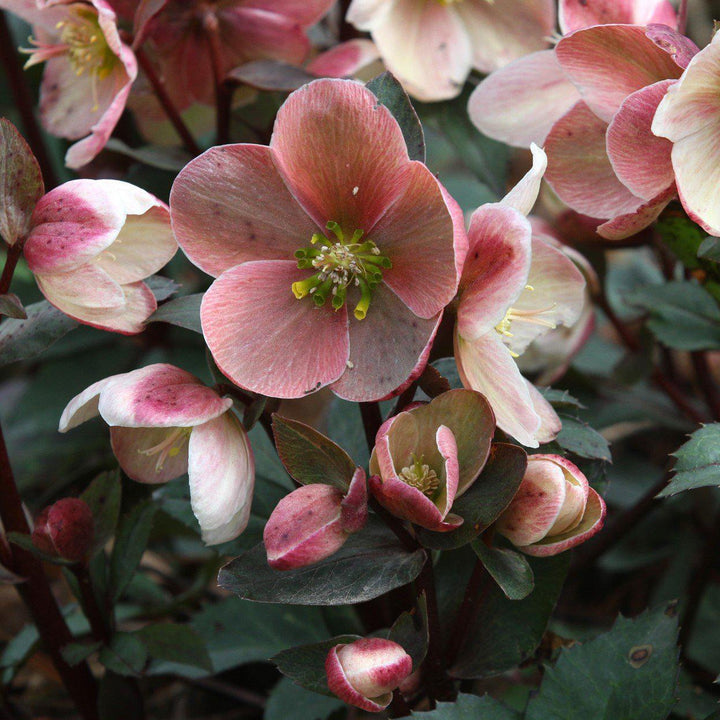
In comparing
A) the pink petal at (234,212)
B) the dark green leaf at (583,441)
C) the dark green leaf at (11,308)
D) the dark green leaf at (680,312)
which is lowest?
the dark green leaf at (680,312)

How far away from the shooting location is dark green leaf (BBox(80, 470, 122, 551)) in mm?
707

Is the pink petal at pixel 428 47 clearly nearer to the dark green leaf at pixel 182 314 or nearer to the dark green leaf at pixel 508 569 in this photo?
the dark green leaf at pixel 182 314

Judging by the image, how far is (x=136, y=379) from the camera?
0.57 metres

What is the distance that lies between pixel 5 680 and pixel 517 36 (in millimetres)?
860

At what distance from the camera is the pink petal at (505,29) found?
966 millimetres

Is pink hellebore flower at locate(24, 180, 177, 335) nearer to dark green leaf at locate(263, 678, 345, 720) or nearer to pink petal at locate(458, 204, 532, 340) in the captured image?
pink petal at locate(458, 204, 532, 340)

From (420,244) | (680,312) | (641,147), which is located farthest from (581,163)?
(680,312)

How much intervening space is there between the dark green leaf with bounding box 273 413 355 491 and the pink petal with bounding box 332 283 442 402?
4 centimetres

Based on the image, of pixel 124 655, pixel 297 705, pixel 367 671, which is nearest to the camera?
pixel 367 671

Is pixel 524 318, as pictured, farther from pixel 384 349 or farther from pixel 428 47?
pixel 428 47

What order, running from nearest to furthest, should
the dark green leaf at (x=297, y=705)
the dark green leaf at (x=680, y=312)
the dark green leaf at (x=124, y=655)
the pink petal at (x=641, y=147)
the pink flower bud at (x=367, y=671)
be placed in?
the pink flower bud at (x=367, y=671), the pink petal at (x=641, y=147), the dark green leaf at (x=124, y=655), the dark green leaf at (x=297, y=705), the dark green leaf at (x=680, y=312)

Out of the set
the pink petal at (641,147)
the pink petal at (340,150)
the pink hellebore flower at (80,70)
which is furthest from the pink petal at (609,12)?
the pink hellebore flower at (80,70)

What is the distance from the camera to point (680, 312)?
0.96 meters

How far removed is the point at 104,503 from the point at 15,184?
0.28 m
